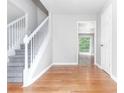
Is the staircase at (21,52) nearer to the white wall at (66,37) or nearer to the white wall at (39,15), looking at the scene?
the white wall at (66,37)

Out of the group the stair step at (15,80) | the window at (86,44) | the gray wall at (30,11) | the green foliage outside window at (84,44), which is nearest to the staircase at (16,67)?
the stair step at (15,80)

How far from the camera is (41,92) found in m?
3.10

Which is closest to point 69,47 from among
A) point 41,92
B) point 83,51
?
point 41,92

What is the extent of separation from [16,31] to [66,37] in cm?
268

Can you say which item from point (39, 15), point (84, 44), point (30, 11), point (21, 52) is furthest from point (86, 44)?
point (21, 52)

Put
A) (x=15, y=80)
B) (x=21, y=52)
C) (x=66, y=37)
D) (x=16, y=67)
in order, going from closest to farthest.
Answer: (x=15, y=80) < (x=16, y=67) < (x=21, y=52) < (x=66, y=37)

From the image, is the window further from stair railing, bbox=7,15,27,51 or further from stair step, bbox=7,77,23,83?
stair step, bbox=7,77,23,83

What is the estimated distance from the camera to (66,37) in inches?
293

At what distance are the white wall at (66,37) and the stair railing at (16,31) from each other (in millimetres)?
1861

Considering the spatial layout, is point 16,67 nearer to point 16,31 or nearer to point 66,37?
point 16,31

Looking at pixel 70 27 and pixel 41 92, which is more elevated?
pixel 70 27
